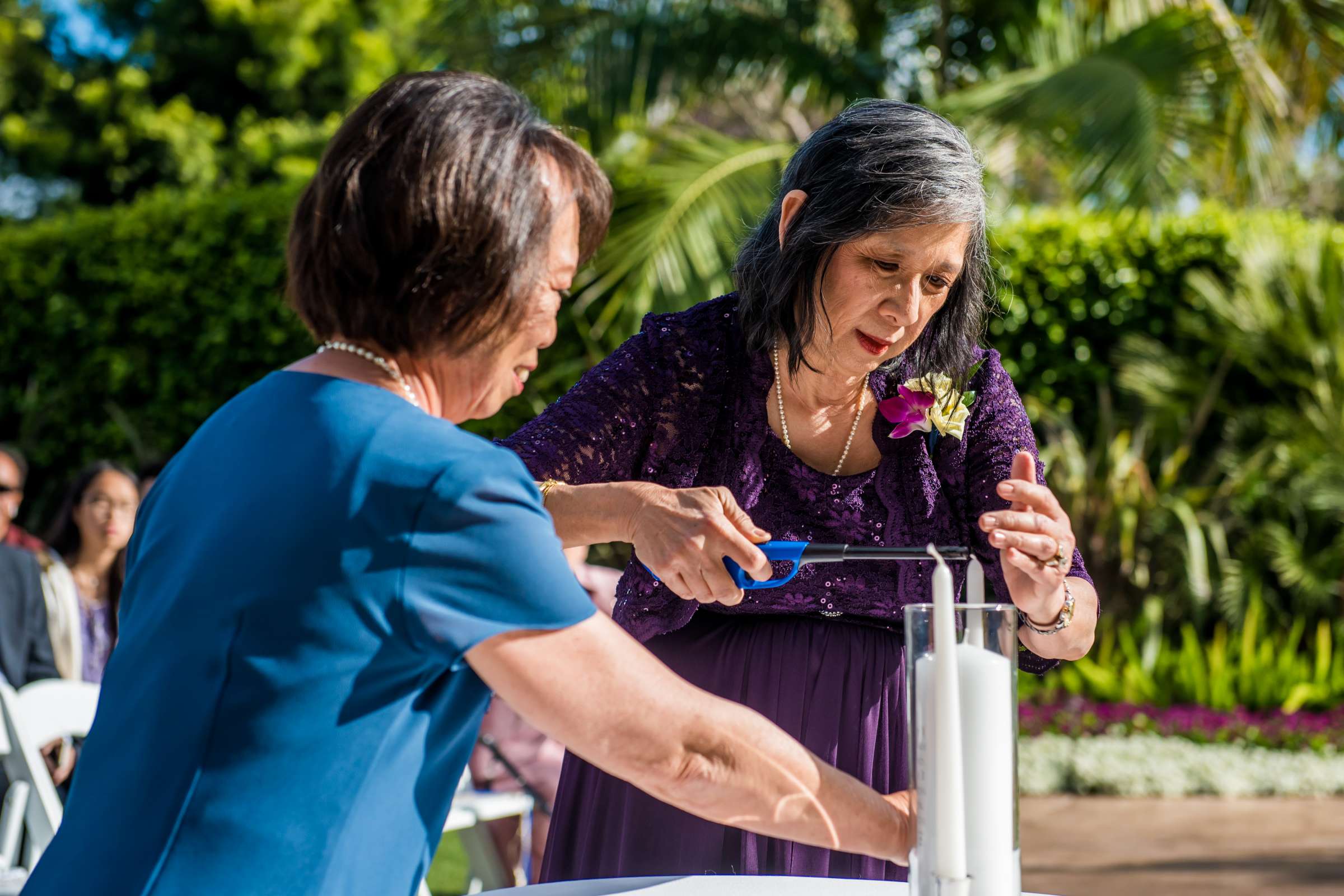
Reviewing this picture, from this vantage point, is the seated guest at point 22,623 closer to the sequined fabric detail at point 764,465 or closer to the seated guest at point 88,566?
the seated guest at point 88,566

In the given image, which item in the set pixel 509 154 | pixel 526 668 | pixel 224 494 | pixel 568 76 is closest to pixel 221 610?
pixel 224 494

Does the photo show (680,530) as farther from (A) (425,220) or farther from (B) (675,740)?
(A) (425,220)

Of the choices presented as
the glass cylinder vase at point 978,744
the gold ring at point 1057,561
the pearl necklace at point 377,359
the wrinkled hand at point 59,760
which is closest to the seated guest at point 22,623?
the wrinkled hand at point 59,760

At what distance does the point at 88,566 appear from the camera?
5.21 metres

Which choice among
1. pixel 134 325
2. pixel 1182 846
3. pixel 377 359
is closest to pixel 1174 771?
pixel 1182 846

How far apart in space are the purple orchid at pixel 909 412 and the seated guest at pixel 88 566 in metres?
3.78

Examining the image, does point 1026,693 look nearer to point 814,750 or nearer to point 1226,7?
point 1226,7

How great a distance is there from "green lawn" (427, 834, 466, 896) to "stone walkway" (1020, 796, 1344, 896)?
7.20 ft

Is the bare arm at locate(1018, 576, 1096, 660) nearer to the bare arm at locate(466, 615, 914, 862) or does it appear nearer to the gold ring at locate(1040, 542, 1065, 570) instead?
the gold ring at locate(1040, 542, 1065, 570)

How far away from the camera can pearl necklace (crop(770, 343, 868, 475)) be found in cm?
201

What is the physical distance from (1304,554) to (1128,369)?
1485mm

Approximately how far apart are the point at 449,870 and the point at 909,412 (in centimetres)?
414

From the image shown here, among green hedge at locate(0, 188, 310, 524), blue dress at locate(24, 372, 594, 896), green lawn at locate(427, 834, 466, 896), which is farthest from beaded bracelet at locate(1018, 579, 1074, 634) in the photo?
green hedge at locate(0, 188, 310, 524)

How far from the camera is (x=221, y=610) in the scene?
1.07 meters
